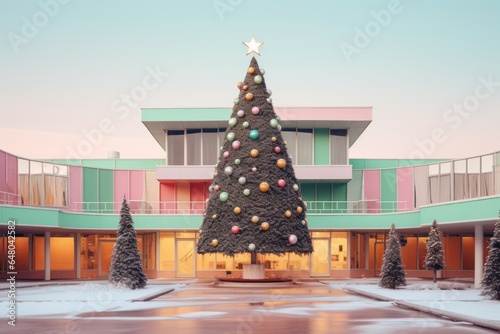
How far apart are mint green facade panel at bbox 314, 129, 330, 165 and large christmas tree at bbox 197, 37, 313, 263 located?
40.8 feet

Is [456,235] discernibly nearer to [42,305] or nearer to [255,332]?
[42,305]

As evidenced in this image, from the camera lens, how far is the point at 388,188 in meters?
53.4

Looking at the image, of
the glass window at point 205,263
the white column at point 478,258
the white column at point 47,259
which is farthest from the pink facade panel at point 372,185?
the white column at point 47,259

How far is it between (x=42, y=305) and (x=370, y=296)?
1276 centimetres

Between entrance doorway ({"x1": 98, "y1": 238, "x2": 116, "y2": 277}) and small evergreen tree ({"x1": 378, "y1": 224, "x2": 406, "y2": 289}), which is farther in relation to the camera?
entrance doorway ({"x1": 98, "y1": 238, "x2": 116, "y2": 277})

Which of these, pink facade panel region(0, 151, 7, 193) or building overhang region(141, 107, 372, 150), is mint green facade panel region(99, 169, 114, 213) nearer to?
building overhang region(141, 107, 372, 150)

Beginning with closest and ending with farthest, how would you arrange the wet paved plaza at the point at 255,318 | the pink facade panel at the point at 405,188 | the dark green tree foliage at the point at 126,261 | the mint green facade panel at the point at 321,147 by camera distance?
1. the wet paved plaza at the point at 255,318
2. the dark green tree foliage at the point at 126,261
3. the mint green facade panel at the point at 321,147
4. the pink facade panel at the point at 405,188

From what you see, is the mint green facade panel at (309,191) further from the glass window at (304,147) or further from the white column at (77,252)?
the white column at (77,252)

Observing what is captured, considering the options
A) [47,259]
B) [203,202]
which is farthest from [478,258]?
[47,259]

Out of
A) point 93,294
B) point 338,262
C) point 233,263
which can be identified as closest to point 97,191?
point 233,263

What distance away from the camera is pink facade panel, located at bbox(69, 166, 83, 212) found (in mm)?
51875

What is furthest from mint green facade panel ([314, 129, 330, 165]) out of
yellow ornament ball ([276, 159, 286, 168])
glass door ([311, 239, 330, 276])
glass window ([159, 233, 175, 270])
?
yellow ornament ball ([276, 159, 286, 168])

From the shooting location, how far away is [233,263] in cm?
4888

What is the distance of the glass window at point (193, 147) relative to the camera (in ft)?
169
